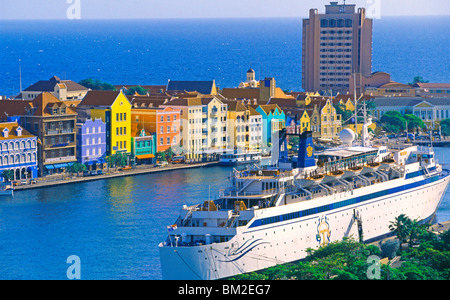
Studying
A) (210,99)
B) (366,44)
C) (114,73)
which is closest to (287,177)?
(210,99)

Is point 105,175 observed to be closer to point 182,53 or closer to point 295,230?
point 295,230

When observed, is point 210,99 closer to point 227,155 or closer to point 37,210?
point 227,155

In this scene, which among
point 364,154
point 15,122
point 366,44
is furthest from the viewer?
point 366,44

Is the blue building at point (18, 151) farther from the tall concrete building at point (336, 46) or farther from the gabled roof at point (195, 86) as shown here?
the tall concrete building at point (336, 46)

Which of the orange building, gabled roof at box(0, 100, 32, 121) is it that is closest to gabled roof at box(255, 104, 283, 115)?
the orange building

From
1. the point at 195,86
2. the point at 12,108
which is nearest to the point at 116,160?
the point at 12,108

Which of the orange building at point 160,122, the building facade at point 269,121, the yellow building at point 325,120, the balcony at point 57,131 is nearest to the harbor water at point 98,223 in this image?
the balcony at point 57,131
